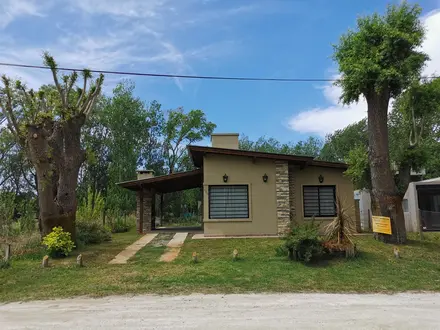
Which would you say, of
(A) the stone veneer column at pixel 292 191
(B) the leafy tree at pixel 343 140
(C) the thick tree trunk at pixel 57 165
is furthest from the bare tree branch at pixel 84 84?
(B) the leafy tree at pixel 343 140

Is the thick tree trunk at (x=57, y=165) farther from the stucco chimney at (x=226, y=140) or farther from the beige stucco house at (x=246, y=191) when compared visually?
the stucco chimney at (x=226, y=140)

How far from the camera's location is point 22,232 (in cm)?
1380

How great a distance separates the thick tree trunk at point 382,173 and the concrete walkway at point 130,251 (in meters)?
8.27

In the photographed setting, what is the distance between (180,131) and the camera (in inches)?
1460

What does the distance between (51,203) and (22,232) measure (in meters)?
3.46

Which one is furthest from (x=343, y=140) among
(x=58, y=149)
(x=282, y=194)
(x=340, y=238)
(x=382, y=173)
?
(x=58, y=149)

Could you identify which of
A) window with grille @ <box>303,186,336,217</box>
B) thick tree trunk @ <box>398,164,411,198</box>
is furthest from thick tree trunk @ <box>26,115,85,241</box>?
thick tree trunk @ <box>398,164,411,198</box>

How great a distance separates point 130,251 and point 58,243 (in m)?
2.30

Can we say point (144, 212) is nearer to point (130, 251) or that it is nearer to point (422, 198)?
point (130, 251)

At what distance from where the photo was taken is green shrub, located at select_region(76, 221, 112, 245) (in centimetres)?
1352

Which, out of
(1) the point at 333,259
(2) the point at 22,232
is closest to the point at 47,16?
(2) the point at 22,232

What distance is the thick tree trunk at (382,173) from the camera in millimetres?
11961

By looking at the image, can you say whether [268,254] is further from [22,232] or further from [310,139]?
[310,139]

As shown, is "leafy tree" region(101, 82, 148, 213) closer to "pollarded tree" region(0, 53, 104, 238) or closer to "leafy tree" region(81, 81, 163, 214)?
→ "leafy tree" region(81, 81, 163, 214)
